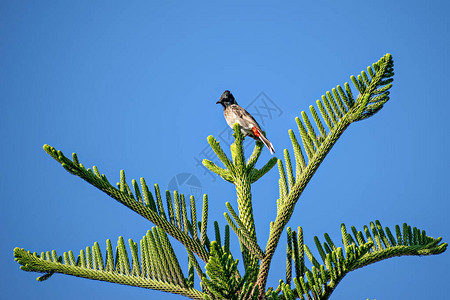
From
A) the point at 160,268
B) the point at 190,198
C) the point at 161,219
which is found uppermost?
the point at 190,198

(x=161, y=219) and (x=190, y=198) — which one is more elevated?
(x=190, y=198)

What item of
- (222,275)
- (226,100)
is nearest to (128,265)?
(222,275)

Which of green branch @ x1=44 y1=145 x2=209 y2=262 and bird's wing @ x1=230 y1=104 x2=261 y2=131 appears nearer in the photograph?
Result: green branch @ x1=44 y1=145 x2=209 y2=262

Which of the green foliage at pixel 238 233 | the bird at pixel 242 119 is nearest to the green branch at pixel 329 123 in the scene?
the green foliage at pixel 238 233

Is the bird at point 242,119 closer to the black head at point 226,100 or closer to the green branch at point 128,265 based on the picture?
the black head at point 226,100

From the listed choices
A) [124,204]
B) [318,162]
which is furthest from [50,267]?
[318,162]

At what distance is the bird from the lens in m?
6.32

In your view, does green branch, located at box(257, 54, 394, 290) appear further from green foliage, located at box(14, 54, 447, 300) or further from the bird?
the bird

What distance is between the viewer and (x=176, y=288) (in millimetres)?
3588

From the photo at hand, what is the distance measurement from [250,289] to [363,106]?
161cm

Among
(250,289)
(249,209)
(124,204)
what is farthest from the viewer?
(249,209)

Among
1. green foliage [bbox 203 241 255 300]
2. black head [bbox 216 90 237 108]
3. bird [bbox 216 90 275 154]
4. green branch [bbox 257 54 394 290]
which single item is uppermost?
black head [bbox 216 90 237 108]

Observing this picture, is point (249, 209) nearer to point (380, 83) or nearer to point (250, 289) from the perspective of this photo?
point (250, 289)

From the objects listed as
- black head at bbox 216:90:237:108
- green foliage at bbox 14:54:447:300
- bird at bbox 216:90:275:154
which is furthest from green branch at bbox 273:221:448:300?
black head at bbox 216:90:237:108
